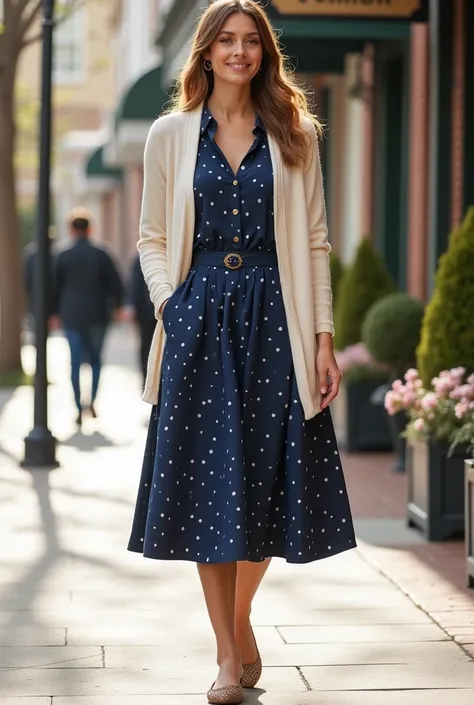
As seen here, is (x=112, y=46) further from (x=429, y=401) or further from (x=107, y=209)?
(x=429, y=401)

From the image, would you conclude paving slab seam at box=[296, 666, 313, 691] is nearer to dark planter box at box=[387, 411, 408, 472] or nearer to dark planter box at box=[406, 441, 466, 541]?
dark planter box at box=[406, 441, 466, 541]

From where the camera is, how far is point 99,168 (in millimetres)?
34656

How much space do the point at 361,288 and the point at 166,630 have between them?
625 centimetres

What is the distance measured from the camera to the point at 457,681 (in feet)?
15.6

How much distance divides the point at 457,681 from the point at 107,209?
131 ft

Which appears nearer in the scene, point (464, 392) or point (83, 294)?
point (464, 392)

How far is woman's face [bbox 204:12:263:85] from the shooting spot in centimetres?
457

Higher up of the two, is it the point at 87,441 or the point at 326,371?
the point at 326,371

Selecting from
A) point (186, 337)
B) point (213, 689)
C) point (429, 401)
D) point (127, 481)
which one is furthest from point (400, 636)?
point (127, 481)

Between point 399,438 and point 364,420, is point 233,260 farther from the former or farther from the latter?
point 364,420

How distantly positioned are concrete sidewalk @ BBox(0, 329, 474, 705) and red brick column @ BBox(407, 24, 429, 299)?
179 inches

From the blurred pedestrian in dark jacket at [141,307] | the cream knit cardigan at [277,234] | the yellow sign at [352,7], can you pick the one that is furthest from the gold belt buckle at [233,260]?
the blurred pedestrian in dark jacket at [141,307]

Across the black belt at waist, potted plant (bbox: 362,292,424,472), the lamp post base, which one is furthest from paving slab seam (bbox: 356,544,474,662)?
the lamp post base

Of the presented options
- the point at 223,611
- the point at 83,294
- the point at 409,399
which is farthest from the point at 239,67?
the point at 83,294
